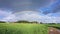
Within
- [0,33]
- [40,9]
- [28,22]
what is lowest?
[0,33]

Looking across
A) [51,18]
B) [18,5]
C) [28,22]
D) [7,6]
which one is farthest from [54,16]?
[7,6]

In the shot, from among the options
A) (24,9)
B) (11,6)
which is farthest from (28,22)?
(11,6)

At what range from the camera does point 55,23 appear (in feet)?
9.89

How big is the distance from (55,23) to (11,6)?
92 cm

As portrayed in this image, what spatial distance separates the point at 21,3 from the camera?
3027 mm

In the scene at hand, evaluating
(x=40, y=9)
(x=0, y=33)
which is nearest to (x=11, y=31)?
(x=0, y=33)

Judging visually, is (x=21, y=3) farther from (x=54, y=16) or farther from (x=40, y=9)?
(x=54, y=16)

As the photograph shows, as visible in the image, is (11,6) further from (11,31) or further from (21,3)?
(11,31)

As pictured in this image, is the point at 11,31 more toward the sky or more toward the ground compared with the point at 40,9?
more toward the ground

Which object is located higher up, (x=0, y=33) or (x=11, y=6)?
(x=11, y=6)

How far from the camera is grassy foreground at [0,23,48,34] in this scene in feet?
9.62

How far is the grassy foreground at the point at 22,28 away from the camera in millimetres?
2934

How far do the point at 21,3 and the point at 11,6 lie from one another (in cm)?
20

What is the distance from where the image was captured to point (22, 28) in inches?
Answer: 116
